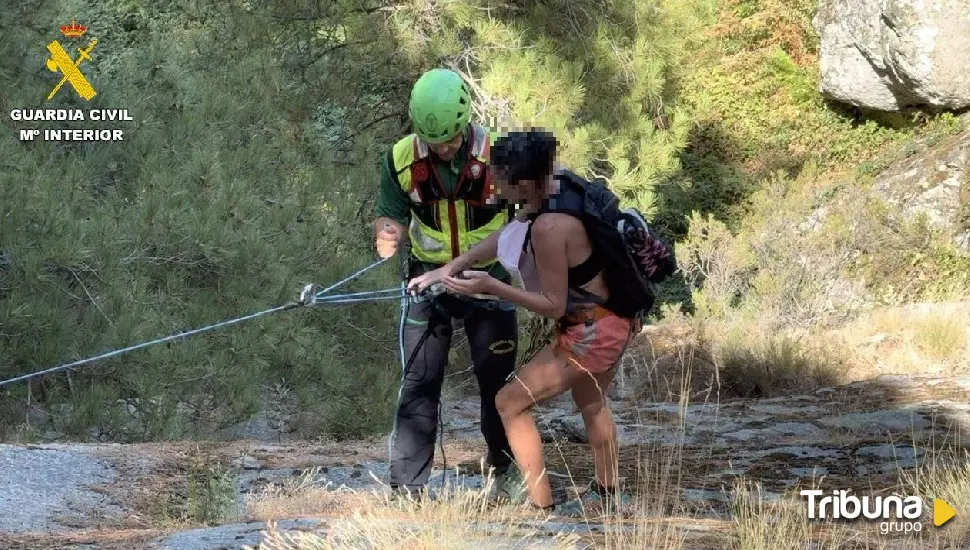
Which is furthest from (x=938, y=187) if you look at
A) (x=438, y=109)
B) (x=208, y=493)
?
(x=438, y=109)

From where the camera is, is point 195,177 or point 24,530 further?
point 195,177

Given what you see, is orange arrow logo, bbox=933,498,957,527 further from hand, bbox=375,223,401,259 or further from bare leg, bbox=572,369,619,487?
hand, bbox=375,223,401,259

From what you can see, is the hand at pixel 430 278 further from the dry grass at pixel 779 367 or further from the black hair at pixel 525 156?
the dry grass at pixel 779 367

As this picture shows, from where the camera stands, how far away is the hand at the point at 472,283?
398 cm

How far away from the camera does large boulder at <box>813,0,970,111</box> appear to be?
15.1 m

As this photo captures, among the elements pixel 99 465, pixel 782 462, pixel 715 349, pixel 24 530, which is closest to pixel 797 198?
pixel 715 349

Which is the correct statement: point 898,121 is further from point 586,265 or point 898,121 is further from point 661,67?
point 586,265

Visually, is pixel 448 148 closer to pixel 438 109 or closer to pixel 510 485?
pixel 438 109

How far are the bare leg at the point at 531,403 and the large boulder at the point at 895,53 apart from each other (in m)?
12.5

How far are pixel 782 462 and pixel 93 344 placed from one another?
374cm

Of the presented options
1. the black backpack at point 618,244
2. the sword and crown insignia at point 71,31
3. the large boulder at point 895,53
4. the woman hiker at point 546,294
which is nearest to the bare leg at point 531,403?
the woman hiker at point 546,294

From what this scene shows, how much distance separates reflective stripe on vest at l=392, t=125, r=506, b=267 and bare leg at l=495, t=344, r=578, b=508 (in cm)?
48

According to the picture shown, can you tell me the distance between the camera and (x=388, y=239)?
4488 millimetres

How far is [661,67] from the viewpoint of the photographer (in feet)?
42.0
